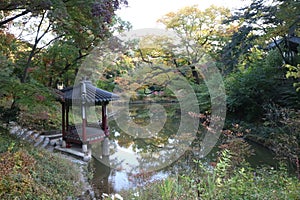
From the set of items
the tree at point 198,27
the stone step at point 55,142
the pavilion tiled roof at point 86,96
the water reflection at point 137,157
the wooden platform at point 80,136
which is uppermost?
the tree at point 198,27

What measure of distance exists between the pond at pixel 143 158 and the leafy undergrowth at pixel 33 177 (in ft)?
2.71

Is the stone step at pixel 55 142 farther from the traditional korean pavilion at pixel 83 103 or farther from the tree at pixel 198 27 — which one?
the tree at pixel 198 27

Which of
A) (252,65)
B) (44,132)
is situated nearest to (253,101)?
(252,65)

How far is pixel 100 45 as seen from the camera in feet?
24.7

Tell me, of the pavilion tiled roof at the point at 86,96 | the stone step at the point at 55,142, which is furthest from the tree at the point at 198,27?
the stone step at the point at 55,142

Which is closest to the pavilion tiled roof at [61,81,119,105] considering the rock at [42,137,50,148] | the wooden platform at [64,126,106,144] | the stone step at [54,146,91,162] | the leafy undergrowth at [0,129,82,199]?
the wooden platform at [64,126,106,144]

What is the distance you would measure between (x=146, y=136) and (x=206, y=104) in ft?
10.1

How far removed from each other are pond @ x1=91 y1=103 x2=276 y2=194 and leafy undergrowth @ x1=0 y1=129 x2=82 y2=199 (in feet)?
2.71

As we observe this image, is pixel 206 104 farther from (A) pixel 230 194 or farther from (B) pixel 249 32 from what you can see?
(A) pixel 230 194

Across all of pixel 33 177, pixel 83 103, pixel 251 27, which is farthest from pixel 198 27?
pixel 33 177

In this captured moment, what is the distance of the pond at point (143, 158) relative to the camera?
5.04 metres

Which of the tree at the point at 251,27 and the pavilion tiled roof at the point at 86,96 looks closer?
the pavilion tiled roof at the point at 86,96

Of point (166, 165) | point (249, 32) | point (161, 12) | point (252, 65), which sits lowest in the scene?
point (166, 165)

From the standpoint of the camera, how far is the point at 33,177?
131 inches
